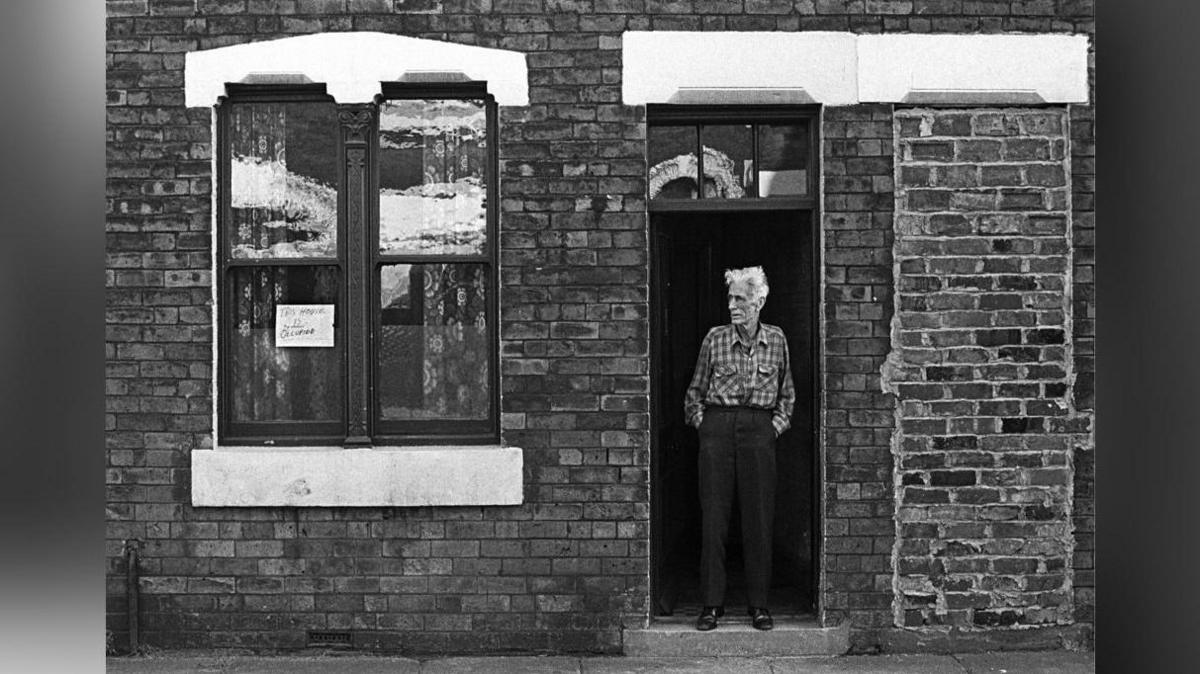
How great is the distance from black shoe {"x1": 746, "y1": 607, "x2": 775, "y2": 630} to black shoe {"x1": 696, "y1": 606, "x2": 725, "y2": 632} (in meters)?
0.19

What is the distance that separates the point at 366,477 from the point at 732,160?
105 inches

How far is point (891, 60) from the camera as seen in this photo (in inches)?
258

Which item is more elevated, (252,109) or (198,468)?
(252,109)

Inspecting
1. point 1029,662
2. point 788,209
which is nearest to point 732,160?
point 788,209

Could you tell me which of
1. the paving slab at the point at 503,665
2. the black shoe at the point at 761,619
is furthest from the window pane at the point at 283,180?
the black shoe at the point at 761,619

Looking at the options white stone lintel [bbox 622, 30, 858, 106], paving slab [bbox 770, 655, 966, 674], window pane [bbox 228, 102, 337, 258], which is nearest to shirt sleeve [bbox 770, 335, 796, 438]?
paving slab [bbox 770, 655, 966, 674]

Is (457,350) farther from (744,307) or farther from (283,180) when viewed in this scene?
(744,307)
